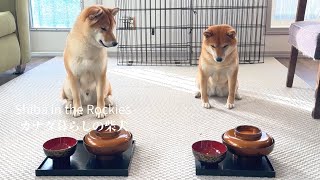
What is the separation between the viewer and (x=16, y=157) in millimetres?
1334

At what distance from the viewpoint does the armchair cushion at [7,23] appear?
2.34 m

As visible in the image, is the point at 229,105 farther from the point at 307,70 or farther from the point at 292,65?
the point at 307,70

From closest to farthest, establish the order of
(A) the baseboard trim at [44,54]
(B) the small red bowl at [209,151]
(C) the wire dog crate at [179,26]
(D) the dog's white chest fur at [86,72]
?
(B) the small red bowl at [209,151]
(D) the dog's white chest fur at [86,72]
(C) the wire dog crate at [179,26]
(A) the baseboard trim at [44,54]

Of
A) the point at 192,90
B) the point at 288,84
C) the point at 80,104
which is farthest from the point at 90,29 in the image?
the point at 288,84

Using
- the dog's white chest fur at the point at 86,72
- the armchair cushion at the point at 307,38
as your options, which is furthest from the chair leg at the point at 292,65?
the dog's white chest fur at the point at 86,72

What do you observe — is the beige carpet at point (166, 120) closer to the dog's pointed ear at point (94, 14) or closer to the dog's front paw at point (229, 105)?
the dog's front paw at point (229, 105)

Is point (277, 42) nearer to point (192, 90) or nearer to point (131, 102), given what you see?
point (192, 90)

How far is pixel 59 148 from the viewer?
1272 millimetres

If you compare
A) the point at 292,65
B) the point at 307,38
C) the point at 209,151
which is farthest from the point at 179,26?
the point at 209,151

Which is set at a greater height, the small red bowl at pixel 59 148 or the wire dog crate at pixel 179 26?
the wire dog crate at pixel 179 26

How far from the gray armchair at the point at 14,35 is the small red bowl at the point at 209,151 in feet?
5.46

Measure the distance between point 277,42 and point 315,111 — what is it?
1685 mm

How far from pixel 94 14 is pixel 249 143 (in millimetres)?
881

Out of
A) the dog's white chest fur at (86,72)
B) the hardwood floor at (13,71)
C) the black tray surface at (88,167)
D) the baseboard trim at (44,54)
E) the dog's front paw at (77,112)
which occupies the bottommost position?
→ the black tray surface at (88,167)
